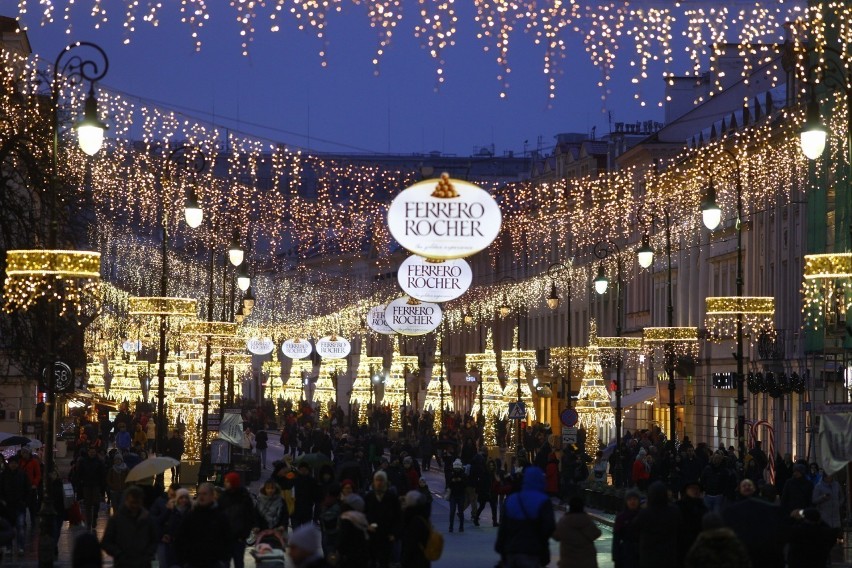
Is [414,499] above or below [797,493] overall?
above

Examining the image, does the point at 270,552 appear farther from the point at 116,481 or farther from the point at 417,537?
the point at 116,481

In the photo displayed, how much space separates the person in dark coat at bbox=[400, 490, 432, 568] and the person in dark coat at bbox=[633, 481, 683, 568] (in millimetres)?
2353

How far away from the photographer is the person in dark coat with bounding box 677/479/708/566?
17.7m

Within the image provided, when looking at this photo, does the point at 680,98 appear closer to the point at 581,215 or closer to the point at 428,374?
the point at 581,215

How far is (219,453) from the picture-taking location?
3941 cm

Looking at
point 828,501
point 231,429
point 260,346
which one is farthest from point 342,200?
point 828,501

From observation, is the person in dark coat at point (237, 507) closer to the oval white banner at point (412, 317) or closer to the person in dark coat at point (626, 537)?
the person in dark coat at point (626, 537)

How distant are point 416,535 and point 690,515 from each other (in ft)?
9.09

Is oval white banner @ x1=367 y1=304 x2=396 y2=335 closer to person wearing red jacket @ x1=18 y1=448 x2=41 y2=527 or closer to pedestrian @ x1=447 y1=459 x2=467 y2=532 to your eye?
pedestrian @ x1=447 y1=459 x2=467 y2=532

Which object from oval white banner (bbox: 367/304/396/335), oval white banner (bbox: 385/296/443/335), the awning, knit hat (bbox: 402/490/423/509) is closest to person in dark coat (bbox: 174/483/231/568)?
knit hat (bbox: 402/490/423/509)

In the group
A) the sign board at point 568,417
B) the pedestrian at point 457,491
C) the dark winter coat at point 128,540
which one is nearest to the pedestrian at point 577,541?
the dark winter coat at point 128,540

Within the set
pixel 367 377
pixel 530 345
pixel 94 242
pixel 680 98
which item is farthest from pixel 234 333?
pixel 530 345

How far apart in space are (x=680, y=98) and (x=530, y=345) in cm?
2260

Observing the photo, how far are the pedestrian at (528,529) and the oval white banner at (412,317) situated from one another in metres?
23.9
